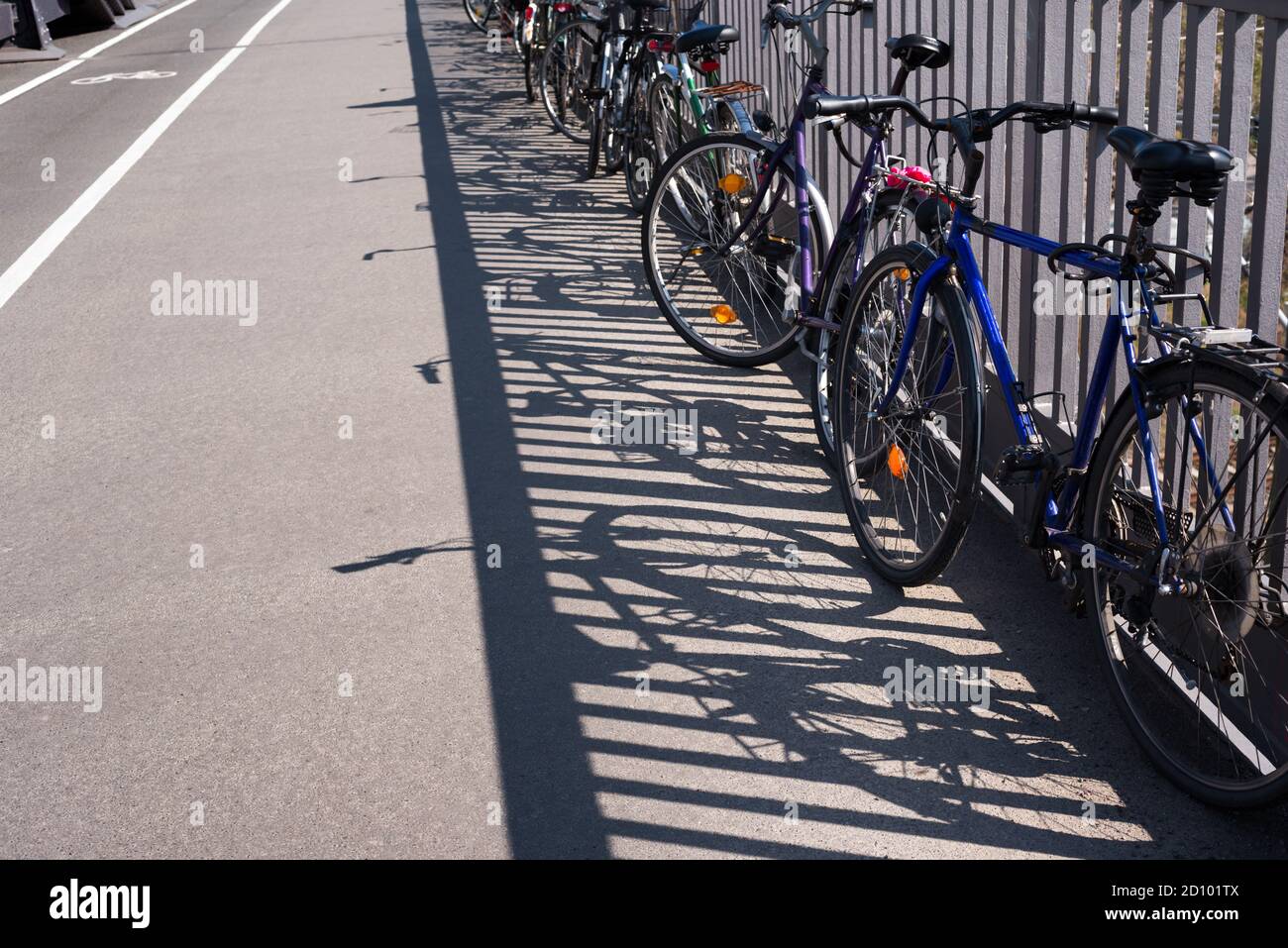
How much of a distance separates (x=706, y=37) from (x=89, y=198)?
585 cm

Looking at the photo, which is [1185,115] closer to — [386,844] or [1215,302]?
[1215,302]

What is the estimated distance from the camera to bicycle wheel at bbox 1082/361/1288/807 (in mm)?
3357

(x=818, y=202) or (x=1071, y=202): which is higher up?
(x=1071, y=202)

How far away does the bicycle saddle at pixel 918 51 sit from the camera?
4809mm

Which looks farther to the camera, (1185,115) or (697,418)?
(697,418)

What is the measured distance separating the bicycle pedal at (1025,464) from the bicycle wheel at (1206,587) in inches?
10.3

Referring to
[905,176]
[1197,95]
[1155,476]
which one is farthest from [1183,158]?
[905,176]

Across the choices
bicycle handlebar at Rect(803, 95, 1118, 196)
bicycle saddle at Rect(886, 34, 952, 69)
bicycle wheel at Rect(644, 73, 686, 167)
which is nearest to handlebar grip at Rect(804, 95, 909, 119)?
bicycle handlebar at Rect(803, 95, 1118, 196)

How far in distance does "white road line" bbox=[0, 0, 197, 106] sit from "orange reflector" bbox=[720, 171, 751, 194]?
1160 cm

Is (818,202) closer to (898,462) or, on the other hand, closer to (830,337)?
(830,337)

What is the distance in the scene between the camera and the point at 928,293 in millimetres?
4457

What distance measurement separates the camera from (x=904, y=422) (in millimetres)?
4656

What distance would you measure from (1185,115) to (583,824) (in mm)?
2424
